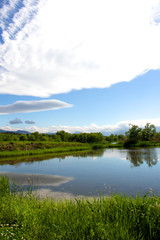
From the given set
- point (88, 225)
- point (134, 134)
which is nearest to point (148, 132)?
point (134, 134)

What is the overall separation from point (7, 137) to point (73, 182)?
39914mm

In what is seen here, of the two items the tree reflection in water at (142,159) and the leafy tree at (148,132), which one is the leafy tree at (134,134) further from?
the tree reflection in water at (142,159)

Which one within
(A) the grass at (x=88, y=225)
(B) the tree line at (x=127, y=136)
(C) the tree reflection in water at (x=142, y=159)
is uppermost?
(B) the tree line at (x=127, y=136)

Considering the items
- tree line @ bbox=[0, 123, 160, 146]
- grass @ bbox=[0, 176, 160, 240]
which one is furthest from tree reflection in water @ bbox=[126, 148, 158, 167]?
tree line @ bbox=[0, 123, 160, 146]

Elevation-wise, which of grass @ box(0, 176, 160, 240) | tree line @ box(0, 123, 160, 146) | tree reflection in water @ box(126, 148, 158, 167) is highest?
tree line @ box(0, 123, 160, 146)

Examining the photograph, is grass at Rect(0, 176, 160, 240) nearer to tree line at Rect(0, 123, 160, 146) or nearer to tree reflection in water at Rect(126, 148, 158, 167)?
tree reflection in water at Rect(126, 148, 158, 167)

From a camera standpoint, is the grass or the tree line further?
the tree line

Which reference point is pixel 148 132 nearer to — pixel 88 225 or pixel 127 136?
pixel 127 136

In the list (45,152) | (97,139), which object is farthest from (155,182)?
(97,139)

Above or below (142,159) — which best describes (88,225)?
above

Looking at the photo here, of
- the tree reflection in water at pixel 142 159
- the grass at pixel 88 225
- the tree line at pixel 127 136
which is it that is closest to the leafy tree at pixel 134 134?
the tree line at pixel 127 136

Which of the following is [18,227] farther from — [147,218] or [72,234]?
[147,218]

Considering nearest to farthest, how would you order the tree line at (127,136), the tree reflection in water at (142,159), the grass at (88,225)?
the grass at (88,225) → the tree reflection in water at (142,159) → the tree line at (127,136)

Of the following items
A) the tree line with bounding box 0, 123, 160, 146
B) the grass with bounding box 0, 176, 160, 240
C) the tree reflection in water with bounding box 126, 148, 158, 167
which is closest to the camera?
the grass with bounding box 0, 176, 160, 240
